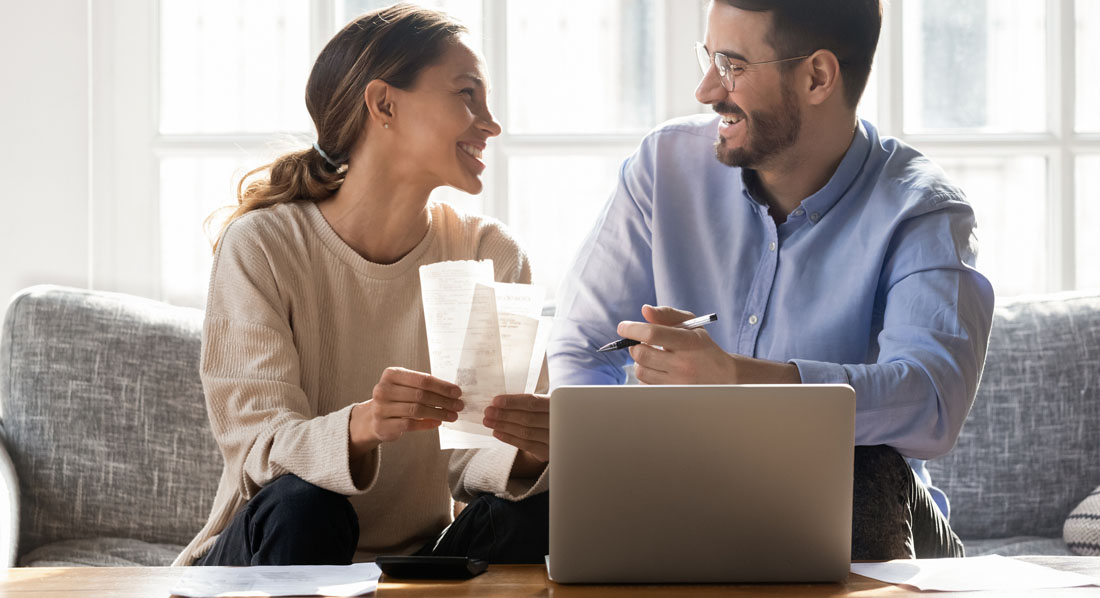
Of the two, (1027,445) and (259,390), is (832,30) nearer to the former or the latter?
(1027,445)

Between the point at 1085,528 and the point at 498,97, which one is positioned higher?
the point at 498,97

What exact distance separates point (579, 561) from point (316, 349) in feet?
2.58

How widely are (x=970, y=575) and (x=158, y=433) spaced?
1572mm

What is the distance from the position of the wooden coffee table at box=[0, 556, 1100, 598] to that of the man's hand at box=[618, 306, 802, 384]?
13.8 inches

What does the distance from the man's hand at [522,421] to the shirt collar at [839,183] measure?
2.16ft

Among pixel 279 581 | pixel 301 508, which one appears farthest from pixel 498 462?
pixel 279 581

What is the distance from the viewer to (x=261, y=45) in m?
2.88

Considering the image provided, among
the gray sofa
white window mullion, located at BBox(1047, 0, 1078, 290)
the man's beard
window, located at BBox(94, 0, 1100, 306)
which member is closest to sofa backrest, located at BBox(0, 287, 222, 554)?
the gray sofa

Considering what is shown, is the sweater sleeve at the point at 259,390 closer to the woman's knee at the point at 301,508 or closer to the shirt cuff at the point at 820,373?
the woman's knee at the point at 301,508

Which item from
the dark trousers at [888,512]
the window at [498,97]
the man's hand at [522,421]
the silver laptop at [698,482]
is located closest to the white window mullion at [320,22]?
the window at [498,97]

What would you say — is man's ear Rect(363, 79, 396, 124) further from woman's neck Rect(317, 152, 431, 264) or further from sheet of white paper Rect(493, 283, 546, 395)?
sheet of white paper Rect(493, 283, 546, 395)

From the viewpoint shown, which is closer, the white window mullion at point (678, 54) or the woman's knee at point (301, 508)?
the woman's knee at point (301, 508)

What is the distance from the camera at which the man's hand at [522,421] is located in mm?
1438

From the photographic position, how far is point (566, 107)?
2.89 m
